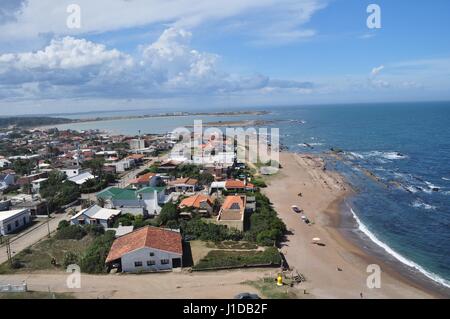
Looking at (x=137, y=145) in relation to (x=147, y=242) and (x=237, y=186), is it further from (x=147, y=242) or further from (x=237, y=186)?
(x=147, y=242)

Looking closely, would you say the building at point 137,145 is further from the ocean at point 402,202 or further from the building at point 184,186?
the building at point 184,186

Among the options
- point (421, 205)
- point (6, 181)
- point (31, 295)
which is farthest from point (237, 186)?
point (6, 181)

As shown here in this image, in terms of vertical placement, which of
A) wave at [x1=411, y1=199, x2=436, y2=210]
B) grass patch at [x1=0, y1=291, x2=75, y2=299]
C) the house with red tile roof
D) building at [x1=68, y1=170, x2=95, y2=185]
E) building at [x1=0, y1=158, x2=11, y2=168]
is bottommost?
wave at [x1=411, y1=199, x2=436, y2=210]

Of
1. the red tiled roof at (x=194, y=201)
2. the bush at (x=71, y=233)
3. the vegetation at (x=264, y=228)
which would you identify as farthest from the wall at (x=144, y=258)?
the red tiled roof at (x=194, y=201)

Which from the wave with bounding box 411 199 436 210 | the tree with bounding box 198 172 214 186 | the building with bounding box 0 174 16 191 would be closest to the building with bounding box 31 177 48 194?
the building with bounding box 0 174 16 191

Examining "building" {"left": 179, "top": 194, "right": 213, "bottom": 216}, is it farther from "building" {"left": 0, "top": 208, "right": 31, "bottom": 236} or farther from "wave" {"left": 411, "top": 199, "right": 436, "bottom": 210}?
"wave" {"left": 411, "top": 199, "right": 436, "bottom": 210}
